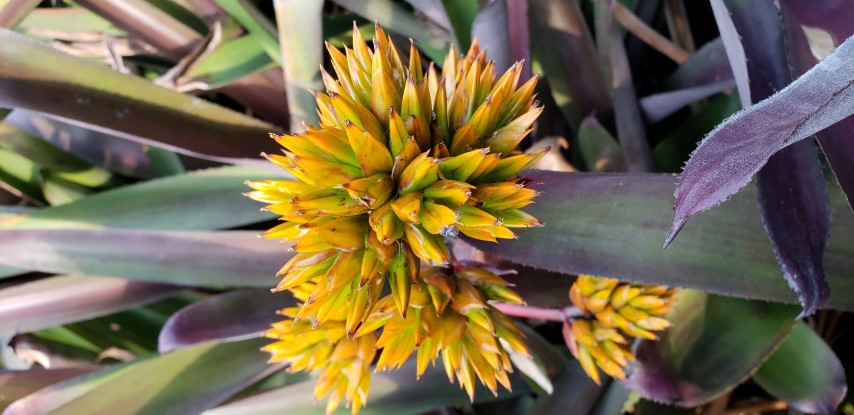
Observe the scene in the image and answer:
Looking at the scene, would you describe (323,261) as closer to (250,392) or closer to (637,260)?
(637,260)

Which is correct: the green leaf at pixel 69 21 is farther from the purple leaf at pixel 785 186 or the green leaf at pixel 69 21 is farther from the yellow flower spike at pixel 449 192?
the purple leaf at pixel 785 186

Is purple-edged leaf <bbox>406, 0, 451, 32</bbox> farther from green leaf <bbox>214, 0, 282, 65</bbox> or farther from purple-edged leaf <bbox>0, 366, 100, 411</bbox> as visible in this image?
purple-edged leaf <bbox>0, 366, 100, 411</bbox>

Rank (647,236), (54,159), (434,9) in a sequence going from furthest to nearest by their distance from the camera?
(54,159)
(434,9)
(647,236)

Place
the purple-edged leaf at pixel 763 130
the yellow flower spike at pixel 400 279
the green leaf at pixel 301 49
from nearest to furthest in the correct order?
the purple-edged leaf at pixel 763 130 → the yellow flower spike at pixel 400 279 → the green leaf at pixel 301 49

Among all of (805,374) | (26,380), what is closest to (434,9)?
(805,374)

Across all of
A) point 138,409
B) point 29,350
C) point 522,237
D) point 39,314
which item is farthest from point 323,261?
point 29,350

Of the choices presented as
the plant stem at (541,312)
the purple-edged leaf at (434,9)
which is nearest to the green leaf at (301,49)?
the purple-edged leaf at (434,9)

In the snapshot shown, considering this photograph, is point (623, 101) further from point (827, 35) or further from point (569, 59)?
point (827, 35)

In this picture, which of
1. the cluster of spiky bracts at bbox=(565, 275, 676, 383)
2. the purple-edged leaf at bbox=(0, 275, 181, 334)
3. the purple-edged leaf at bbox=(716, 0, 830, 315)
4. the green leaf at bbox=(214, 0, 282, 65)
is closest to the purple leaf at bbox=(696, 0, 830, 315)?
the purple-edged leaf at bbox=(716, 0, 830, 315)
